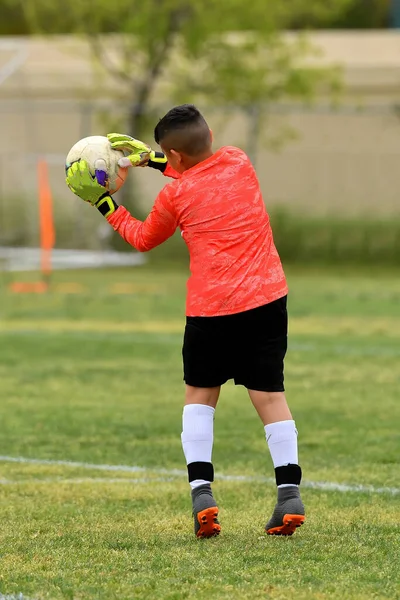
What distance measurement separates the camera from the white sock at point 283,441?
18.4 feet

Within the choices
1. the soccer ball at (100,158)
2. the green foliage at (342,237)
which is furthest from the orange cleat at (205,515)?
the green foliage at (342,237)

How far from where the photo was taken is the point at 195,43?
25922 millimetres

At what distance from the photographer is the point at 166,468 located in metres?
7.61

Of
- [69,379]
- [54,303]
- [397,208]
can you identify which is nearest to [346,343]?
[69,379]

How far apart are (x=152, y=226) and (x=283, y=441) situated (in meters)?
1.08

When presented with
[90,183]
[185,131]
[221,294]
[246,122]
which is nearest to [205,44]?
[246,122]

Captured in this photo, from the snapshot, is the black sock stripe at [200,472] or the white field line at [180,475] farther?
the white field line at [180,475]

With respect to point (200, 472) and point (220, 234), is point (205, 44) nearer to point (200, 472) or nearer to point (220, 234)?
point (220, 234)

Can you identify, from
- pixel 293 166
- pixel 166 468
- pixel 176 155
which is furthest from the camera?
pixel 293 166

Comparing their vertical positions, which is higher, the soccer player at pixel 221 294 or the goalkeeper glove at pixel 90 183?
the goalkeeper glove at pixel 90 183

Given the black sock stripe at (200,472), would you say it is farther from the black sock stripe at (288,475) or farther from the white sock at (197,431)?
the black sock stripe at (288,475)

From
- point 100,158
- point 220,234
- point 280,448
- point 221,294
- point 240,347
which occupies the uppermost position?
point 100,158

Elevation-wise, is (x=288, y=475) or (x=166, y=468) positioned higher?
(x=288, y=475)

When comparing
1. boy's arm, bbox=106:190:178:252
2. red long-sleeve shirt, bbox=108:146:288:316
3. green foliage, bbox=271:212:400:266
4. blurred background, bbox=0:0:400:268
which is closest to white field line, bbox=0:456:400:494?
red long-sleeve shirt, bbox=108:146:288:316
